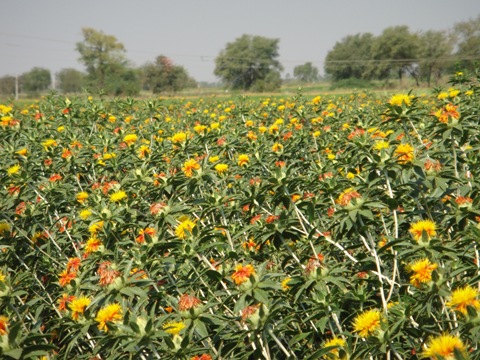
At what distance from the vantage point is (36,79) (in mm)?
101688

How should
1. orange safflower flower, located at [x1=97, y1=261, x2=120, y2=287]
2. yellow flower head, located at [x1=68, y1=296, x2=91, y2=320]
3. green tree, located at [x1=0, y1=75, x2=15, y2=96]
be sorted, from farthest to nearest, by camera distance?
green tree, located at [x1=0, y1=75, x2=15, y2=96] < yellow flower head, located at [x1=68, y1=296, x2=91, y2=320] < orange safflower flower, located at [x1=97, y1=261, x2=120, y2=287]

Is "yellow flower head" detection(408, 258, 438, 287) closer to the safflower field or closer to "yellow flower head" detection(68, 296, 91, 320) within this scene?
the safflower field


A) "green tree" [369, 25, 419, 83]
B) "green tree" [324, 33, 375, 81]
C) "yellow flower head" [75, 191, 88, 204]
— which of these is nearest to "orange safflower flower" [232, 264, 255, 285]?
"yellow flower head" [75, 191, 88, 204]

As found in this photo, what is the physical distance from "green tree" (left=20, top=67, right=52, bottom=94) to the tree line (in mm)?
37301

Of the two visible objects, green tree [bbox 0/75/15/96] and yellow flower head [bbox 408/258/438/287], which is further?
green tree [bbox 0/75/15/96]

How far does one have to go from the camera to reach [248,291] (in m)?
1.63

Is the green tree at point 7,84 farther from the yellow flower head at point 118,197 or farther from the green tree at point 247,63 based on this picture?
the yellow flower head at point 118,197

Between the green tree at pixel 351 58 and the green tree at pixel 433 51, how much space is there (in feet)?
23.7

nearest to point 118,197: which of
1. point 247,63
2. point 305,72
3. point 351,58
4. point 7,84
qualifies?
point 247,63

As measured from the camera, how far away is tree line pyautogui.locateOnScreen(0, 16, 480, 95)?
50188 millimetres

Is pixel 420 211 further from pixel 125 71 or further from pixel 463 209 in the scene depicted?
pixel 125 71

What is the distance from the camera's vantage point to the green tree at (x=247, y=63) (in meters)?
61.6

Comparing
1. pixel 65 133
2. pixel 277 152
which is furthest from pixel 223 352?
pixel 65 133

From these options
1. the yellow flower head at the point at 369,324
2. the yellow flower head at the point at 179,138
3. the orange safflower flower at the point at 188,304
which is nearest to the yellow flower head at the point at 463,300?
the yellow flower head at the point at 369,324
